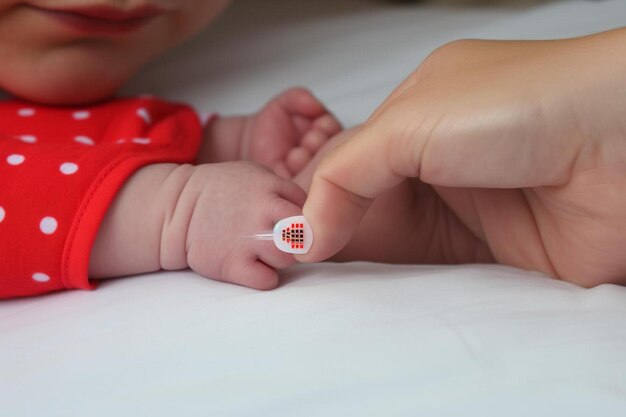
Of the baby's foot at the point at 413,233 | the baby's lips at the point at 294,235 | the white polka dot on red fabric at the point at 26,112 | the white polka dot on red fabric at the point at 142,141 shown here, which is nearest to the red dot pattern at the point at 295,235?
the baby's lips at the point at 294,235

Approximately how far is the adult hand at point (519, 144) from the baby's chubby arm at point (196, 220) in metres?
0.07

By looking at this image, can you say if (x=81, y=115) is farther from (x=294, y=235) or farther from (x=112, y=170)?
(x=294, y=235)

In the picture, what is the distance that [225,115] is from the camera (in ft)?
4.01

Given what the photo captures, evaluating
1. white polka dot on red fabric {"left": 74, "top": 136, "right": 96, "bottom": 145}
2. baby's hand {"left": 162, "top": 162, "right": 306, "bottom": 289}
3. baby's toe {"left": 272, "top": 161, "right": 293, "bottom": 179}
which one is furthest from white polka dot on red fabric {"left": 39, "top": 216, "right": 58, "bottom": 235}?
baby's toe {"left": 272, "top": 161, "right": 293, "bottom": 179}

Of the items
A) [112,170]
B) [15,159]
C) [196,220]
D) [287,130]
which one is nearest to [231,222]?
[196,220]

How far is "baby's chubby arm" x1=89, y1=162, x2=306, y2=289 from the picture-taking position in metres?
0.76

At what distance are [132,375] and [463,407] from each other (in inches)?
9.9

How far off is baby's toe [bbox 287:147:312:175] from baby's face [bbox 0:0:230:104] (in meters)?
0.25

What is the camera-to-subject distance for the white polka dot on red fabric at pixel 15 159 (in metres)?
0.83

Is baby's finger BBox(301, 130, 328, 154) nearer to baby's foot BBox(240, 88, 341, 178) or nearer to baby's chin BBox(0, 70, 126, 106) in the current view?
baby's foot BBox(240, 88, 341, 178)

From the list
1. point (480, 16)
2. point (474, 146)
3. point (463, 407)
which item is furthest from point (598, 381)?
point (480, 16)

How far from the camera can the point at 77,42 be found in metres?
1.01

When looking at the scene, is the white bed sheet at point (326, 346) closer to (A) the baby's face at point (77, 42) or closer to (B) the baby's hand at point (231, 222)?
(B) the baby's hand at point (231, 222)

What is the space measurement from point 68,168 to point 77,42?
26 cm
